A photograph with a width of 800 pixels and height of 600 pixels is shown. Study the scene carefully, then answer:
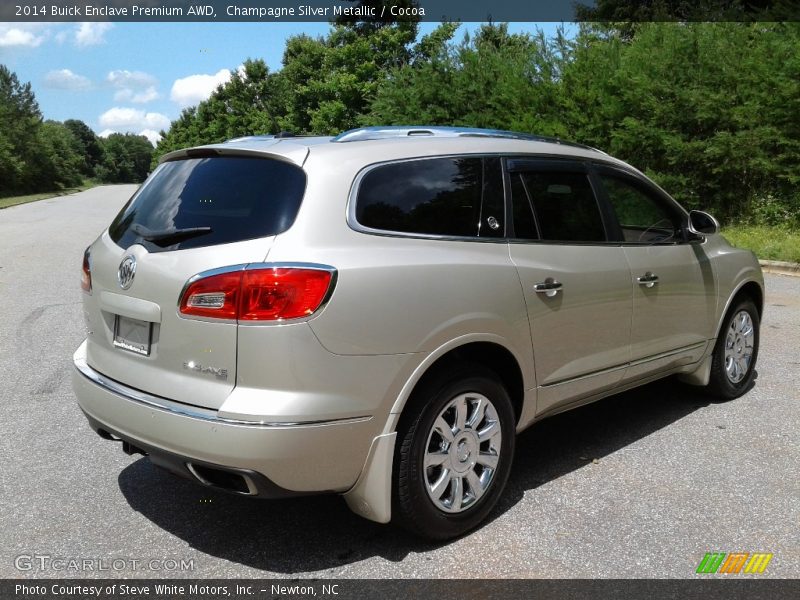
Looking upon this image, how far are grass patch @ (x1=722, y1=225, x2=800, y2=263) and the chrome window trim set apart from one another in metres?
11.7

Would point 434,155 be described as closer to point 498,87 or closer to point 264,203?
point 264,203

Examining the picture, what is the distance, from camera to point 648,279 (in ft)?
14.4

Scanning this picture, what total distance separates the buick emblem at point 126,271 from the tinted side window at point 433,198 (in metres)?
0.99

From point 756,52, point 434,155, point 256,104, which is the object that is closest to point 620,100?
point 756,52

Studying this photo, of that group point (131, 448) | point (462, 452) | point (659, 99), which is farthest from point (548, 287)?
point (659, 99)

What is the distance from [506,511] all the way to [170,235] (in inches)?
79.8

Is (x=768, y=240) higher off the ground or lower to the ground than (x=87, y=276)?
lower

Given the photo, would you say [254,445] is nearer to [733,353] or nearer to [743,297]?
[733,353]

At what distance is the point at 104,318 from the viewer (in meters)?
3.45

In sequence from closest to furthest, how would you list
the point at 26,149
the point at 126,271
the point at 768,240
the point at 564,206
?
the point at 126,271 → the point at 564,206 → the point at 768,240 → the point at 26,149

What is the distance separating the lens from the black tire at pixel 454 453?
125 inches

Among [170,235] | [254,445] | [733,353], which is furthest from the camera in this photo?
[733,353]

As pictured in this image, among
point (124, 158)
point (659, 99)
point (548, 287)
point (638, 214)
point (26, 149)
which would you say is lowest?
point (124, 158)

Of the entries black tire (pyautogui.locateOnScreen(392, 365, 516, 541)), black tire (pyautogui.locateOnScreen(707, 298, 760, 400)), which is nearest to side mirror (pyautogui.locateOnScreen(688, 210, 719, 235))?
black tire (pyautogui.locateOnScreen(707, 298, 760, 400))
